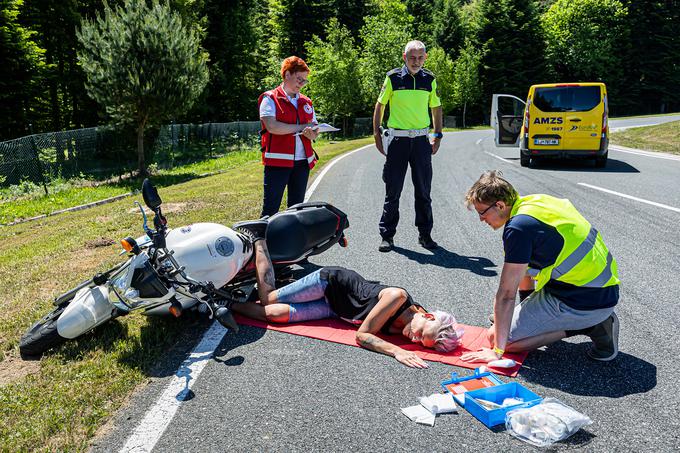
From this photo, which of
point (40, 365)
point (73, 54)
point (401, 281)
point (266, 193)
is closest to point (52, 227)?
point (266, 193)

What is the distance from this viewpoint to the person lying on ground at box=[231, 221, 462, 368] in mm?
3848

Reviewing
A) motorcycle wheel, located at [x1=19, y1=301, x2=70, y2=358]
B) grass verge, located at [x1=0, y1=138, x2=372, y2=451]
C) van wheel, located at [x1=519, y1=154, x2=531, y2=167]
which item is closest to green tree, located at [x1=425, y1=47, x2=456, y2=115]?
van wheel, located at [x1=519, y1=154, x2=531, y2=167]

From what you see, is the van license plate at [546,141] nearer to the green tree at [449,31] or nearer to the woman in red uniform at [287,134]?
the woman in red uniform at [287,134]

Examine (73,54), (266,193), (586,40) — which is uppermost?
(586,40)

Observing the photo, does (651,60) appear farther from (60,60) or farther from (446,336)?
(446,336)

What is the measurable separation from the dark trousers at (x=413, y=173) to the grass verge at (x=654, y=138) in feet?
50.3

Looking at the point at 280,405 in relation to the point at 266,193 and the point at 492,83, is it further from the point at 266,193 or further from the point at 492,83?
the point at 492,83

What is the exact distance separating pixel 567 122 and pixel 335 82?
1036 inches

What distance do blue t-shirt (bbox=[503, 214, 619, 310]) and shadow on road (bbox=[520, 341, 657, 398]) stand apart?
1.33 feet

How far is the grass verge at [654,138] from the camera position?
763 inches

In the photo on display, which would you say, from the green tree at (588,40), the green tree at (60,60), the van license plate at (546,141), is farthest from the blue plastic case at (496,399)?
the green tree at (588,40)

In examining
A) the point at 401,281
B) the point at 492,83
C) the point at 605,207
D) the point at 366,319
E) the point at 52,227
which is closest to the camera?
the point at 366,319

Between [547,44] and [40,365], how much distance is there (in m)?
70.6

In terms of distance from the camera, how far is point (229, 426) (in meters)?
2.95
